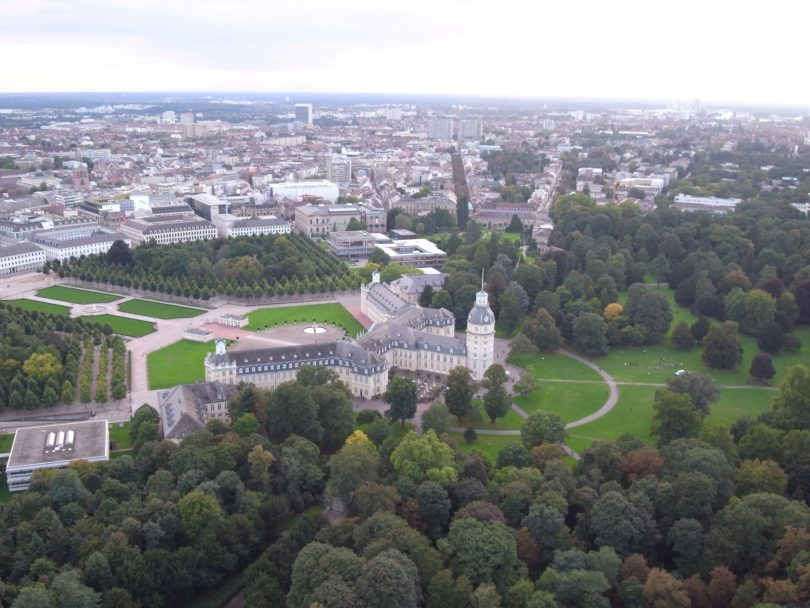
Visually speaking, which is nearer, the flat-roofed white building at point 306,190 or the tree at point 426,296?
the tree at point 426,296

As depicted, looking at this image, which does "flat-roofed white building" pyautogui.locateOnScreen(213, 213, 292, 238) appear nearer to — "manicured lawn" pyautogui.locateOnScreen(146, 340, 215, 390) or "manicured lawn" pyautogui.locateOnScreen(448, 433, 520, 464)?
"manicured lawn" pyautogui.locateOnScreen(146, 340, 215, 390)

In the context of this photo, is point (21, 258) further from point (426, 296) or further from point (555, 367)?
point (555, 367)

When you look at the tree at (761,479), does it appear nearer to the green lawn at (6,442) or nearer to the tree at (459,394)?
the tree at (459,394)

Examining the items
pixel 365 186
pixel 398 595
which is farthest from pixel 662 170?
pixel 398 595

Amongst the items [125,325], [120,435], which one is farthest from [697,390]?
[125,325]

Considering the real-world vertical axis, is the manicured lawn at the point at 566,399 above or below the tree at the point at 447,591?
below

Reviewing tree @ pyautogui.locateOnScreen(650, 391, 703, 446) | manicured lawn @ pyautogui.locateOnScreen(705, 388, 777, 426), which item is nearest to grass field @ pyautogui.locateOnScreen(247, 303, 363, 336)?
tree @ pyautogui.locateOnScreen(650, 391, 703, 446)

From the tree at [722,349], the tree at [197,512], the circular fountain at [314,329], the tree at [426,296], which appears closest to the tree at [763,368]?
the tree at [722,349]
